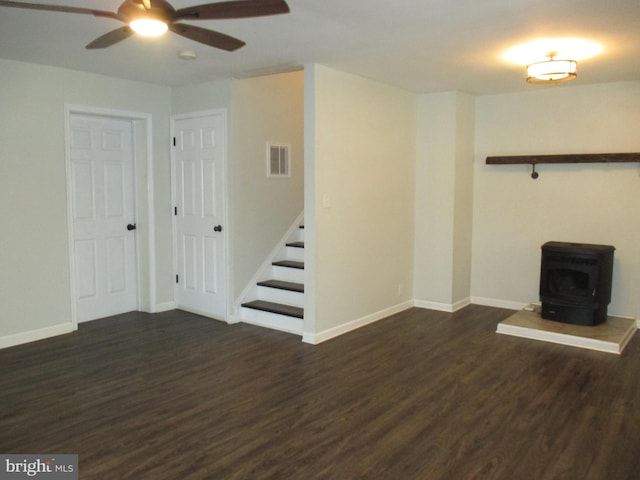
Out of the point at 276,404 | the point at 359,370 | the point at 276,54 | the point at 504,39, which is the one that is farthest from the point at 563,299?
the point at 276,54

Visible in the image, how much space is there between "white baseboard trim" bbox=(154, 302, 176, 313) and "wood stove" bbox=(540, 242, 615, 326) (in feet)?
12.7

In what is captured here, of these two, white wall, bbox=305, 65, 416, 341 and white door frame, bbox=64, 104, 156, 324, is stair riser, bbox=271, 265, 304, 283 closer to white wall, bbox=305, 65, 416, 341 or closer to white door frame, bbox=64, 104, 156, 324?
white wall, bbox=305, 65, 416, 341

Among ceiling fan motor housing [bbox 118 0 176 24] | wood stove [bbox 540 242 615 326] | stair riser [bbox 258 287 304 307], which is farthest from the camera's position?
stair riser [bbox 258 287 304 307]

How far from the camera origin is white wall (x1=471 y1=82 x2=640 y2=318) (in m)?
5.12

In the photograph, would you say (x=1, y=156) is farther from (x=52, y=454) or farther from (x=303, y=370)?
(x=303, y=370)

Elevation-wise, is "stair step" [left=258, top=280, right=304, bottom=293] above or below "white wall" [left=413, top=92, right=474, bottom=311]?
below

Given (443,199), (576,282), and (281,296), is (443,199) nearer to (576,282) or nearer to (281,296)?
(576,282)

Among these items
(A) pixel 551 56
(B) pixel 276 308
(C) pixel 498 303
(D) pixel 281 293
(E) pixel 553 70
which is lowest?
(C) pixel 498 303

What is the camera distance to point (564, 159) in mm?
5281

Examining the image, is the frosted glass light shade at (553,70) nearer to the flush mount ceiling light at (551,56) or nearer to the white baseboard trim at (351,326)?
the flush mount ceiling light at (551,56)

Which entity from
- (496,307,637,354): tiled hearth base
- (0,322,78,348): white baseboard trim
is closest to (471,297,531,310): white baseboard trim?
(496,307,637,354): tiled hearth base

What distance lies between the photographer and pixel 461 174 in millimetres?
5730

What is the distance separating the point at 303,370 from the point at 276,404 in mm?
622

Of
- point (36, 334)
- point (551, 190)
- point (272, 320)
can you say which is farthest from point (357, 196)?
point (36, 334)
